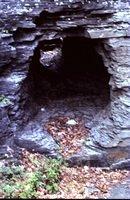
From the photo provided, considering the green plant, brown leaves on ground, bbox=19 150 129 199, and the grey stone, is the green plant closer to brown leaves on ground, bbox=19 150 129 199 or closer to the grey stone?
brown leaves on ground, bbox=19 150 129 199

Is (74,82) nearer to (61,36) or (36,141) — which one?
(61,36)

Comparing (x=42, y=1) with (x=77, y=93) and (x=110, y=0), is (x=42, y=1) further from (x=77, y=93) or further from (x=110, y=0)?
(x=77, y=93)

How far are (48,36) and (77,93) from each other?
2.83 meters

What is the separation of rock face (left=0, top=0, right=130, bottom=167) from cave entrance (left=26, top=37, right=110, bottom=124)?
2.37 ft

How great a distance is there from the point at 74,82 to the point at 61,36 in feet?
9.48

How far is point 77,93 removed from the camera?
12.1 m

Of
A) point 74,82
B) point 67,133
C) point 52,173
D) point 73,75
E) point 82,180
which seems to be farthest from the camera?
point 73,75

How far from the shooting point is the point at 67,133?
1064 centimetres

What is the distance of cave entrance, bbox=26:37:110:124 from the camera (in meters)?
11.3

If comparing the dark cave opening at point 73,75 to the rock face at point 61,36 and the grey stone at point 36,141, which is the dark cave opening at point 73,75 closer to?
the rock face at point 61,36

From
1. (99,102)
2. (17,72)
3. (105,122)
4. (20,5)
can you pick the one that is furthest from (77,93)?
(20,5)

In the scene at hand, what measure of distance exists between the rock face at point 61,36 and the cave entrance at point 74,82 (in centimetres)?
72

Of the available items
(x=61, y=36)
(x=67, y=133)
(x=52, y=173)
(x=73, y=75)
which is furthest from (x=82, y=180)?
(x=73, y=75)

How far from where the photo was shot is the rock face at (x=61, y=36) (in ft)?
30.4
